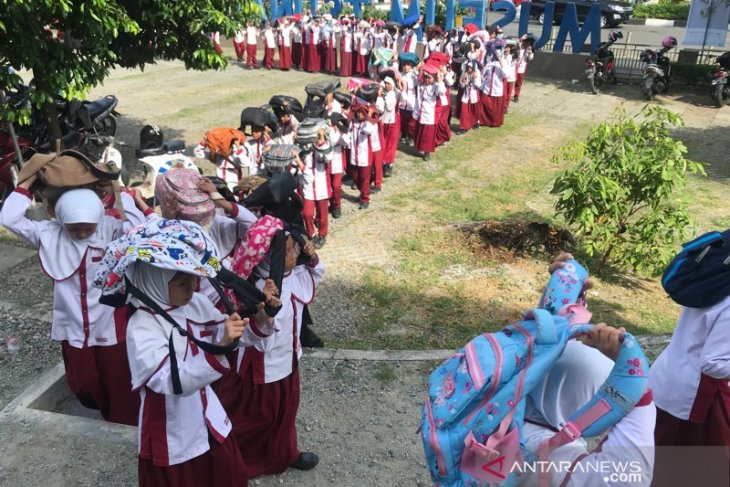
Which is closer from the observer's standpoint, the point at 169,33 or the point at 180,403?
the point at 180,403

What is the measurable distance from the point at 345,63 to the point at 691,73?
28.7 feet

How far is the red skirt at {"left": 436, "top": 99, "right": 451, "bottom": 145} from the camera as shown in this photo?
417 inches

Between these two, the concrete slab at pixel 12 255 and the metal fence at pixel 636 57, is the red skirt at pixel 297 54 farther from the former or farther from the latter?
the concrete slab at pixel 12 255

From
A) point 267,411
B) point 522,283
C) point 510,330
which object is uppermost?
point 510,330

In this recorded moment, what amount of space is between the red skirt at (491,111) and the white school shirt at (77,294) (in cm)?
960

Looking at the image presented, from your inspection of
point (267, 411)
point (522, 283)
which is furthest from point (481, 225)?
point (267, 411)

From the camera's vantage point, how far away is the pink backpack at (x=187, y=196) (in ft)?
12.3

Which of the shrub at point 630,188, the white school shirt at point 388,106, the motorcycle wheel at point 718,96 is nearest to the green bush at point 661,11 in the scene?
the motorcycle wheel at point 718,96

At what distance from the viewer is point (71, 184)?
3.80m

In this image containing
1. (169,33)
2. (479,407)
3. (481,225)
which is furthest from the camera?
(481,225)

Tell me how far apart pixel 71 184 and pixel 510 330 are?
9.67ft

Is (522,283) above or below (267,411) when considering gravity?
below

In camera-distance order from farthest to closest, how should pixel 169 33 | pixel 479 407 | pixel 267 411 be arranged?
pixel 169 33 → pixel 267 411 → pixel 479 407

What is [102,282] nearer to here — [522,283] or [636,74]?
[522,283]
